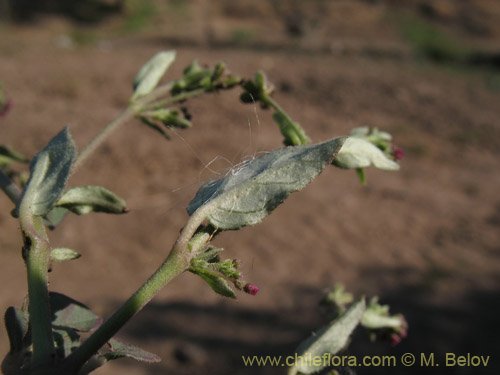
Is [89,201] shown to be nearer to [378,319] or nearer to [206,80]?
[206,80]

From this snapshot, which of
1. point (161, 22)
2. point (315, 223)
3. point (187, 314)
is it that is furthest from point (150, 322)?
point (161, 22)

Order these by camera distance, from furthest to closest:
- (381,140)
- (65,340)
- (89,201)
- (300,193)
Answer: (300,193) → (381,140) → (89,201) → (65,340)

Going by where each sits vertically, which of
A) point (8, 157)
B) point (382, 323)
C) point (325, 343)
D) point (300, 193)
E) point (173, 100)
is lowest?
point (300, 193)

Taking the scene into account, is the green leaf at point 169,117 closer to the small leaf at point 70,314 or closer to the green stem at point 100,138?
the green stem at point 100,138

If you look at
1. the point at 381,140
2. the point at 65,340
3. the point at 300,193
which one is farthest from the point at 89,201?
the point at 300,193

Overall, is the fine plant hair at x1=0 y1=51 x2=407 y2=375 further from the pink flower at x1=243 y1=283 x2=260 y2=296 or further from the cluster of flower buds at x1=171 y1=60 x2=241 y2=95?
the cluster of flower buds at x1=171 y1=60 x2=241 y2=95

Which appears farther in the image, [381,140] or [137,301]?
[381,140]

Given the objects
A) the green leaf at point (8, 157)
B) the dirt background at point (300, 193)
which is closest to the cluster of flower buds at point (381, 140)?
the green leaf at point (8, 157)
